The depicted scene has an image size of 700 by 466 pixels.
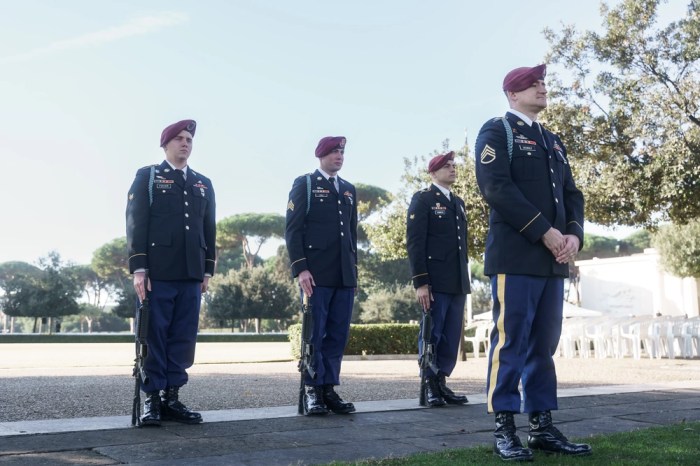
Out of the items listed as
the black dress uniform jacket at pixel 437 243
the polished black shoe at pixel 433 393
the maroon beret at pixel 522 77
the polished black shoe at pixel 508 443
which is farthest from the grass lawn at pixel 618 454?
the black dress uniform jacket at pixel 437 243

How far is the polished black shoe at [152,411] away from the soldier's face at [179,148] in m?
1.62

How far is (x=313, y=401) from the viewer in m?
5.59

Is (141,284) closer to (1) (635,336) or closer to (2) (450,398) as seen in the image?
(2) (450,398)

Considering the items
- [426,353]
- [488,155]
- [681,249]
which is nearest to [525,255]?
[488,155]

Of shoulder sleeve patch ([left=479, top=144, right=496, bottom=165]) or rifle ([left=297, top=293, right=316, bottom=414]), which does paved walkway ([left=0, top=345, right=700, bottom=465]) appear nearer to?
rifle ([left=297, top=293, right=316, bottom=414])

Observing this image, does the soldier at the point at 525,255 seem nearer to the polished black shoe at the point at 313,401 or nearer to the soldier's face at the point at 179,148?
the polished black shoe at the point at 313,401

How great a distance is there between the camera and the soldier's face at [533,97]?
435cm

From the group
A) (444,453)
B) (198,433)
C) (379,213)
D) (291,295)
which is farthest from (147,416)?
(291,295)

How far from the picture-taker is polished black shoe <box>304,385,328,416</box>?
552 cm

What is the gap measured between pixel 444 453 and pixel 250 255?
60.5 meters

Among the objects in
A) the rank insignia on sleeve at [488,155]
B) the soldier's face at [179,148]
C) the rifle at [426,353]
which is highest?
the soldier's face at [179,148]

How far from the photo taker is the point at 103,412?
604cm

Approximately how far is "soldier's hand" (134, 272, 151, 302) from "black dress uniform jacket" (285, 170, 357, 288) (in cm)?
119

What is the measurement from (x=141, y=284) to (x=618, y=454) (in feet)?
10.1
